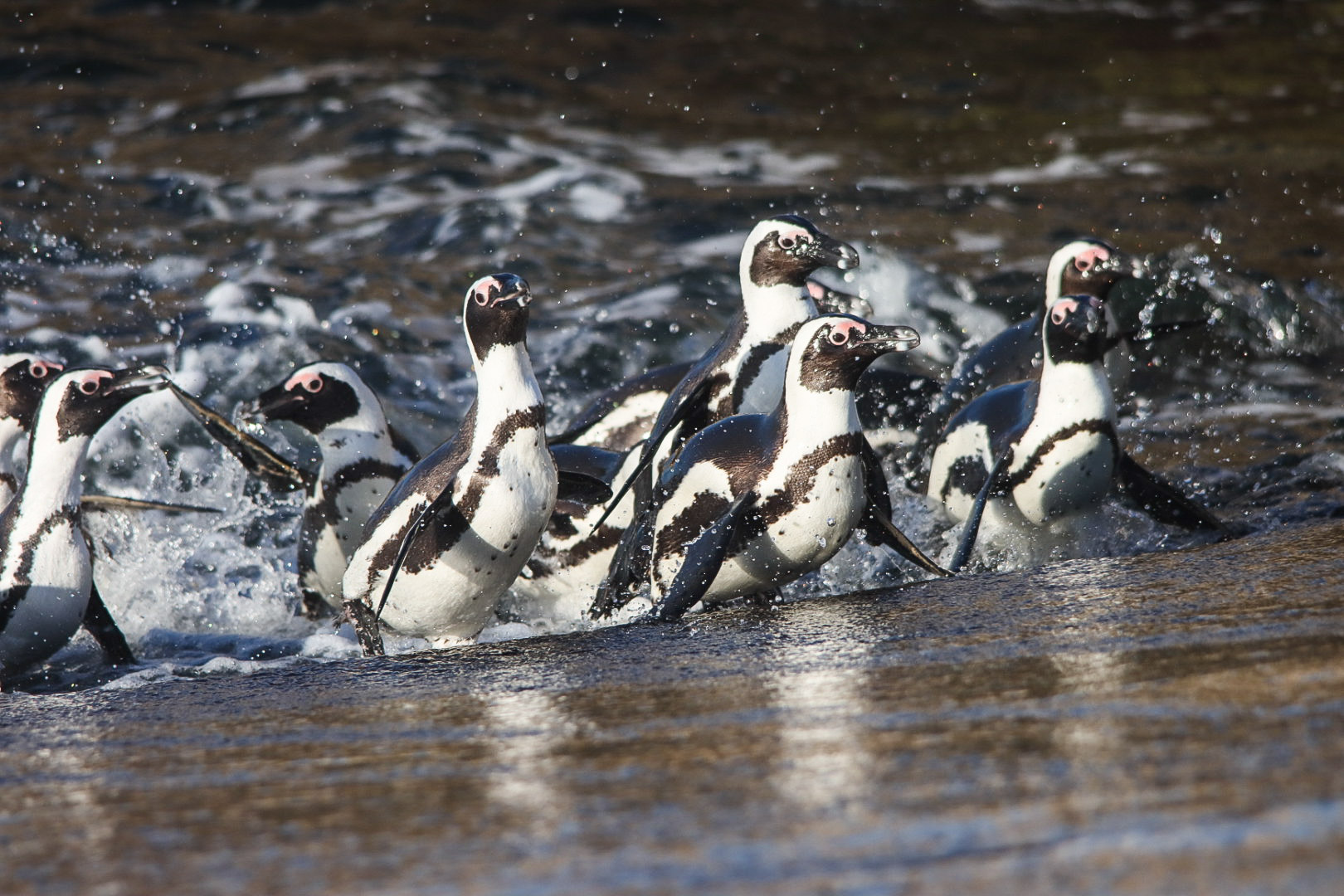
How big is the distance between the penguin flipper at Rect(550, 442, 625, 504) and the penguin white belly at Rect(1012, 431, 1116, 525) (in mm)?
1203

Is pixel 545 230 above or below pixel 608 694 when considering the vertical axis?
above

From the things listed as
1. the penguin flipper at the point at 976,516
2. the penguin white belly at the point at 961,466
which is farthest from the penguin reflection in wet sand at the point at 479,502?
the penguin white belly at the point at 961,466

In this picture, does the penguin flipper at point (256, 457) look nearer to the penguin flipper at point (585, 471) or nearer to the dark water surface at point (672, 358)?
the dark water surface at point (672, 358)

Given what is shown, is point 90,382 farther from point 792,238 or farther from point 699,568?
point 792,238

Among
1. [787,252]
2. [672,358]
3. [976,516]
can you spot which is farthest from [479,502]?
[672,358]

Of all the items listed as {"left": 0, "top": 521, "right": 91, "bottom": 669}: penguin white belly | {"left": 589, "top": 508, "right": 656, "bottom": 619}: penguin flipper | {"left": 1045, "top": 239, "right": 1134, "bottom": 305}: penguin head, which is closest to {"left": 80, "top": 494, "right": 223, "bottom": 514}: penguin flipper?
{"left": 0, "top": 521, "right": 91, "bottom": 669}: penguin white belly

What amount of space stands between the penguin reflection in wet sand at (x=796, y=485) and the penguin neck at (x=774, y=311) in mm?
900

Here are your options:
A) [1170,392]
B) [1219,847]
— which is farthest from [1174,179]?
[1219,847]

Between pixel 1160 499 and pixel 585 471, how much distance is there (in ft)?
5.49

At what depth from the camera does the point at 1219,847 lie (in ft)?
4.67

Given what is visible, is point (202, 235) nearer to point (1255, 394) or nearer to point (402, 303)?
point (402, 303)

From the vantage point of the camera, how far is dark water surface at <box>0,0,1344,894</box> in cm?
167

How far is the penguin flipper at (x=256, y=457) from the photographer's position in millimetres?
4828

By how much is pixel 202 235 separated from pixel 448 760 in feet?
26.6
